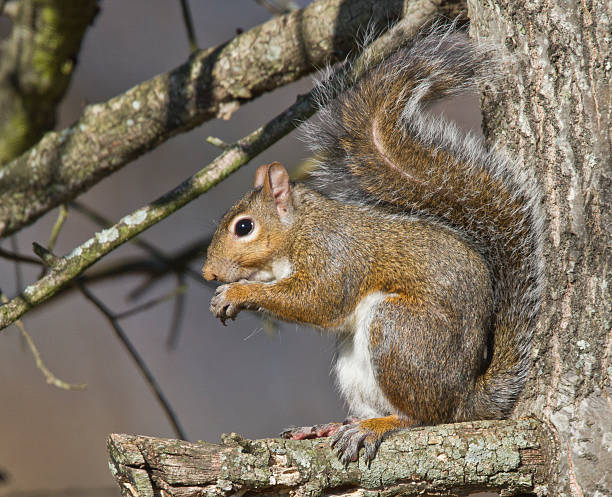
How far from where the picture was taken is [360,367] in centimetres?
169

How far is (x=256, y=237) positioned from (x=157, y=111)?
59 cm

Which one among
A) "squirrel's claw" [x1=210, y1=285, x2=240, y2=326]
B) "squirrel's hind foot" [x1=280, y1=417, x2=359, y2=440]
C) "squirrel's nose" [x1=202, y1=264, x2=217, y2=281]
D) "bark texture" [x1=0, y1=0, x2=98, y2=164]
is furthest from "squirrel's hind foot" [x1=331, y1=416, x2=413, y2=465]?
"bark texture" [x1=0, y1=0, x2=98, y2=164]

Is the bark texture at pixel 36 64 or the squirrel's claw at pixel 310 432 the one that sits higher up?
the bark texture at pixel 36 64

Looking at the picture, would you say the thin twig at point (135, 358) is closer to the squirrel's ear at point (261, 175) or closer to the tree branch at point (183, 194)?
the tree branch at point (183, 194)

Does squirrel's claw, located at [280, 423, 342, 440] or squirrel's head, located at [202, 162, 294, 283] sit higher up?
squirrel's head, located at [202, 162, 294, 283]

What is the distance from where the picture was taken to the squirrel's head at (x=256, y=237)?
6.26ft

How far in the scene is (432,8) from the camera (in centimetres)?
179

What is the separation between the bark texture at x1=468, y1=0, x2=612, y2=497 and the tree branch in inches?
14.4

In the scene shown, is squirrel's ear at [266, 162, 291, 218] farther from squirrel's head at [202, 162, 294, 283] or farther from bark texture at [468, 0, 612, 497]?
bark texture at [468, 0, 612, 497]

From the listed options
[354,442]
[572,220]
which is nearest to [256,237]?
[354,442]

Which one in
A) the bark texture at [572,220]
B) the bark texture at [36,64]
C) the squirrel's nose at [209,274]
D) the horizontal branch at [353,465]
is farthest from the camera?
the bark texture at [36,64]

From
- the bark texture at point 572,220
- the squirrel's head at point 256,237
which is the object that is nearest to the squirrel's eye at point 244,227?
the squirrel's head at point 256,237

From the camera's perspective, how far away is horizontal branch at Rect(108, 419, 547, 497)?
122 cm

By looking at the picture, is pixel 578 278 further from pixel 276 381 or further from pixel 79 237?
pixel 79 237
